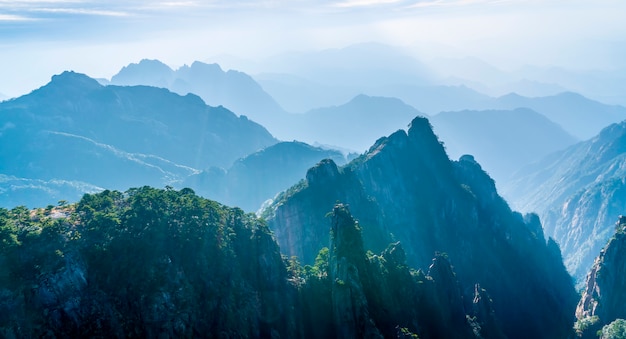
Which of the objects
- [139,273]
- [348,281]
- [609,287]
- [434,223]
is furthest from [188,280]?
[609,287]

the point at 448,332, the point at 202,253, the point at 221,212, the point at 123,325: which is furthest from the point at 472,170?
the point at 123,325

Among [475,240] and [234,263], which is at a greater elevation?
[475,240]

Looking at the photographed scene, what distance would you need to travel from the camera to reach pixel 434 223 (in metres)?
116

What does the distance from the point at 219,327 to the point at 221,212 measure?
2032 centimetres

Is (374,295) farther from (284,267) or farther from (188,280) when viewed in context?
(188,280)

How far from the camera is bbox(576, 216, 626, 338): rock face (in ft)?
300

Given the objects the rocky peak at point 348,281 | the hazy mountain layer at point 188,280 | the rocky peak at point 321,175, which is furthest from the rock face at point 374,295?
the rocky peak at point 321,175

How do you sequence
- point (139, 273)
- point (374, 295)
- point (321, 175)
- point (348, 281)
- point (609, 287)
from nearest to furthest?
point (139, 273), point (348, 281), point (374, 295), point (609, 287), point (321, 175)

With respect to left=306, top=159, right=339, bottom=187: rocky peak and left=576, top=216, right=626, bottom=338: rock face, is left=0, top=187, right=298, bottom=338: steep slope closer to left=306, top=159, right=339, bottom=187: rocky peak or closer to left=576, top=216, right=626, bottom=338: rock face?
left=306, top=159, right=339, bottom=187: rocky peak

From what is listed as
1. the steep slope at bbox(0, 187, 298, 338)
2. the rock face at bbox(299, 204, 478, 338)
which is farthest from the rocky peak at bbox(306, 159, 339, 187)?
the steep slope at bbox(0, 187, 298, 338)

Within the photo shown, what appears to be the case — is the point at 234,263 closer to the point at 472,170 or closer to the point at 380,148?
the point at 380,148

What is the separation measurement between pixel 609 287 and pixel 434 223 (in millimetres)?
37146

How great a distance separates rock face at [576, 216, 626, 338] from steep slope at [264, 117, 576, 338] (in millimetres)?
8448

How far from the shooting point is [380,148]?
12825cm
